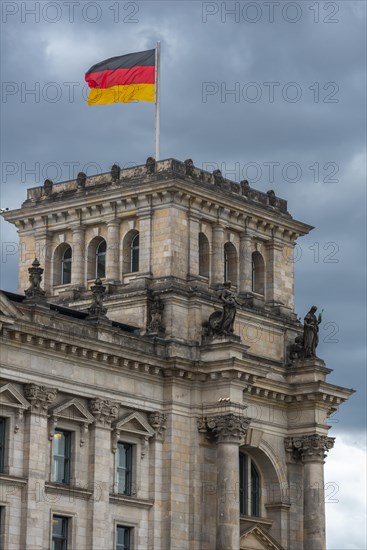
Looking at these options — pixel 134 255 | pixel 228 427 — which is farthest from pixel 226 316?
pixel 134 255

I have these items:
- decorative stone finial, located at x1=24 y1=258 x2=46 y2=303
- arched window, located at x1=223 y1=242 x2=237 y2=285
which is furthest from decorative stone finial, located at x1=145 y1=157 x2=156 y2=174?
decorative stone finial, located at x1=24 y1=258 x2=46 y2=303

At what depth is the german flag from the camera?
74.7m

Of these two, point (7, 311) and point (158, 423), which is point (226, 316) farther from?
point (7, 311)

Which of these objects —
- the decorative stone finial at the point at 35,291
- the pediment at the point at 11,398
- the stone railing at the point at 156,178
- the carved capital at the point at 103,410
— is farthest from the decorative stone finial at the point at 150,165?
the pediment at the point at 11,398

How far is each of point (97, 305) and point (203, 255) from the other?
7.91m

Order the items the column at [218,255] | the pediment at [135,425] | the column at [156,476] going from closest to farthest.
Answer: the pediment at [135,425] < the column at [156,476] < the column at [218,255]

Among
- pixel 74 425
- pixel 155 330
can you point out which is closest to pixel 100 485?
pixel 74 425

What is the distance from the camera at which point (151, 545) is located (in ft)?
225

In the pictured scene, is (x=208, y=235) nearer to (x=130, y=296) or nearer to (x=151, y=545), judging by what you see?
(x=130, y=296)

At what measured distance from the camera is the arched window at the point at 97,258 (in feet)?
248

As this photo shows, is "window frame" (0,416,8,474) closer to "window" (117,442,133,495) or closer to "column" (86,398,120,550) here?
"column" (86,398,120,550)

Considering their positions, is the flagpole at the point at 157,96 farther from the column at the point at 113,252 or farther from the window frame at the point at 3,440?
the window frame at the point at 3,440

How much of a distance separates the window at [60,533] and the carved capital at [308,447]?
13737mm

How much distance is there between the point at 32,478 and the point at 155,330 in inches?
408
